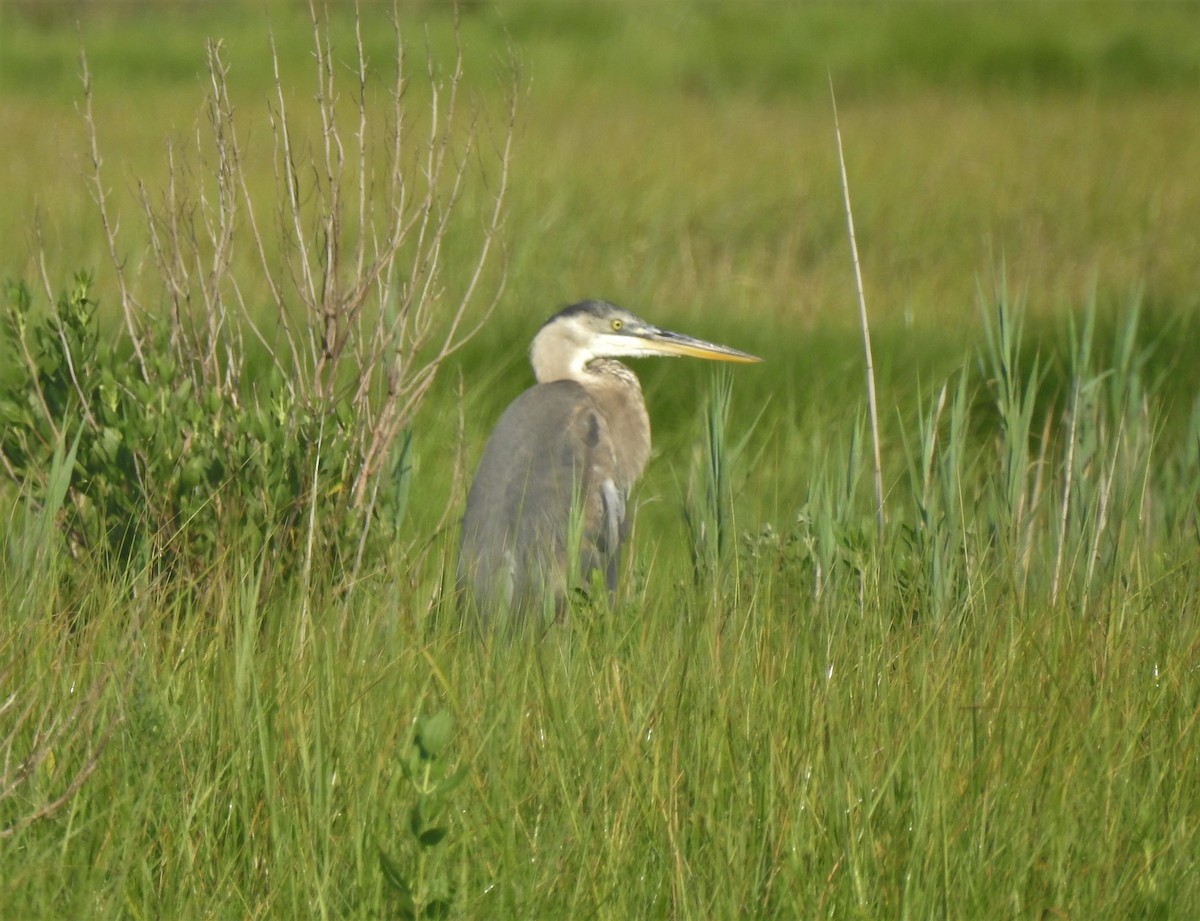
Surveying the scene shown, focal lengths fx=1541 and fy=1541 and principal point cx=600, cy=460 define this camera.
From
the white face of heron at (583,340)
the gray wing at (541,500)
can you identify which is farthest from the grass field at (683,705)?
the white face of heron at (583,340)

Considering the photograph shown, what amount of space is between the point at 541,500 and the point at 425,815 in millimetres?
1864

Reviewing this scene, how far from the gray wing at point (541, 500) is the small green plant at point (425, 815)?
1204mm

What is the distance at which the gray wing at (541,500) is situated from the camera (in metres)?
→ 3.36

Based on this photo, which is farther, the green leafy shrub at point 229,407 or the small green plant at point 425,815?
the green leafy shrub at point 229,407

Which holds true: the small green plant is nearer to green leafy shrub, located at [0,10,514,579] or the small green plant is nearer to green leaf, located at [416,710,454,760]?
green leaf, located at [416,710,454,760]

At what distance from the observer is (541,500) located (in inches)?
146

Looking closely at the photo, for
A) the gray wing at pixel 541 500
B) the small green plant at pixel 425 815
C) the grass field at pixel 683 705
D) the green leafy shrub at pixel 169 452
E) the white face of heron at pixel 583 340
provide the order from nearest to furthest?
the small green plant at pixel 425 815 → the grass field at pixel 683 705 → the green leafy shrub at pixel 169 452 → the gray wing at pixel 541 500 → the white face of heron at pixel 583 340

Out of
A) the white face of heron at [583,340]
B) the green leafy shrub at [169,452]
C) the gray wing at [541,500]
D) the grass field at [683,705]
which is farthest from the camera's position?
the white face of heron at [583,340]

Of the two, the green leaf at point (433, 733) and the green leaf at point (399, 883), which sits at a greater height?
the green leaf at point (433, 733)

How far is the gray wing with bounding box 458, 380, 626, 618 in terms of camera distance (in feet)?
11.0

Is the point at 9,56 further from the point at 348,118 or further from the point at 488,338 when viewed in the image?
the point at 488,338

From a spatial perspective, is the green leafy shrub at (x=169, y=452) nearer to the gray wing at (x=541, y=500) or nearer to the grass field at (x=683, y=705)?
the grass field at (x=683, y=705)

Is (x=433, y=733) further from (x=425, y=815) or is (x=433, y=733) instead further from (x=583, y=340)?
(x=583, y=340)

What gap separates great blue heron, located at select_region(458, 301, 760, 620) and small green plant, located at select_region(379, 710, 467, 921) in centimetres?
83
